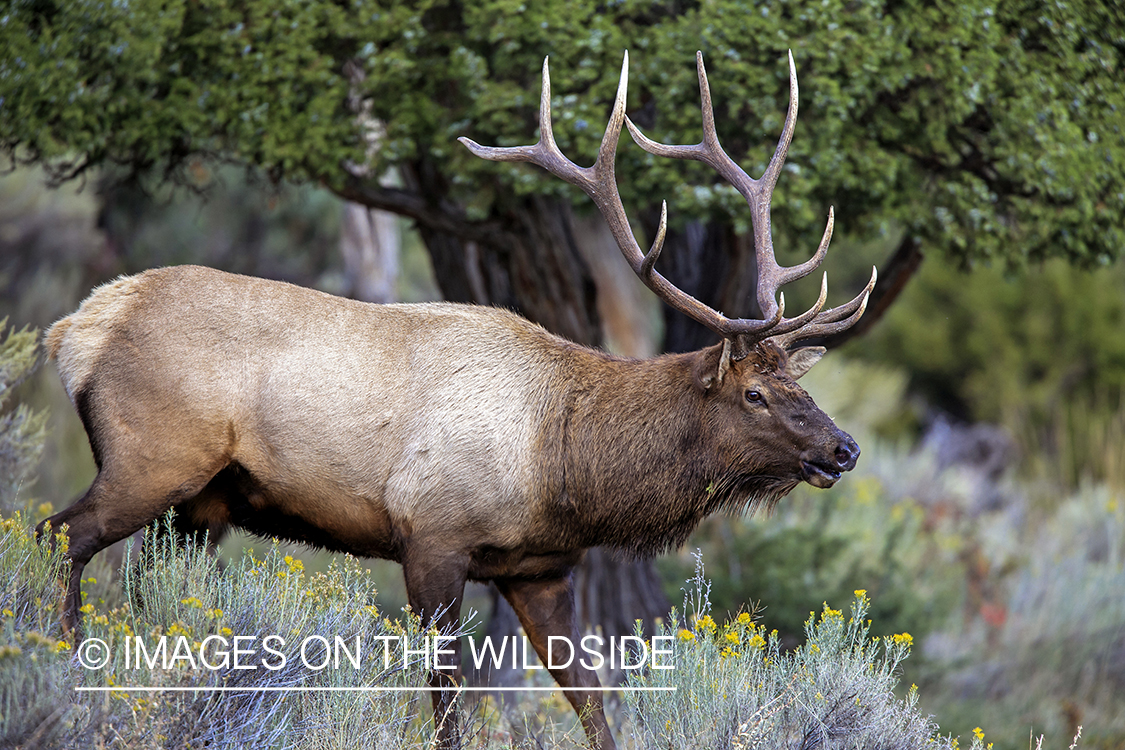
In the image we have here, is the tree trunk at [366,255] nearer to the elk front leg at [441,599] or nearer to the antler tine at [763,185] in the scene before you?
the antler tine at [763,185]

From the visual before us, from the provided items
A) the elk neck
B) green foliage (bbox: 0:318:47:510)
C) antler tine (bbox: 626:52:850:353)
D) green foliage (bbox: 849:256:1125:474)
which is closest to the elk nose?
the elk neck

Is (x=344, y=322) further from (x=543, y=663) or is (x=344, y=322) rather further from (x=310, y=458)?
(x=543, y=663)

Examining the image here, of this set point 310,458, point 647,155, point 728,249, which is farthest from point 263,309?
point 728,249

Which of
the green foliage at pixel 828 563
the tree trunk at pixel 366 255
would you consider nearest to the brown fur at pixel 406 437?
the green foliage at pixel 828 563

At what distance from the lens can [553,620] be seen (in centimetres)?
479

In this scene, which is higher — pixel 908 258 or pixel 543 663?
pixel 908 258

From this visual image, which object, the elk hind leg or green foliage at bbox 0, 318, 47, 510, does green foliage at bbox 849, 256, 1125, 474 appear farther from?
the elk hind leg

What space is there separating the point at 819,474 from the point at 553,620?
4.12 ft

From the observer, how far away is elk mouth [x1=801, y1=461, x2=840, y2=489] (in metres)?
4.39

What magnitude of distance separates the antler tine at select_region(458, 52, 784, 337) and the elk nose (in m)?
0.52

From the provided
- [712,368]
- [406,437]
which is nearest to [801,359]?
[712,368]

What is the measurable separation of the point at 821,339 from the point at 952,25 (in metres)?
2.40

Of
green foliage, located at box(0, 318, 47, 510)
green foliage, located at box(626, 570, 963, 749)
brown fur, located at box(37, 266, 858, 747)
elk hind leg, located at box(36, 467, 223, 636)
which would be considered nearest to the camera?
green foliage, located at box(626, 570, 963, 749)

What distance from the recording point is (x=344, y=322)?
4.57 m
